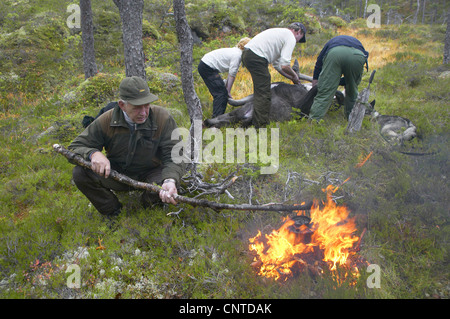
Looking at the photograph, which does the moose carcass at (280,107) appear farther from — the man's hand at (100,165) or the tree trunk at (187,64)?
the man's hand at (100,165)

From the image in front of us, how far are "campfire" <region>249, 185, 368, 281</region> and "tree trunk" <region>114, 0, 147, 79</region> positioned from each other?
5220mm

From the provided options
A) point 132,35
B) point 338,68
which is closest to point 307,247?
point 338,68

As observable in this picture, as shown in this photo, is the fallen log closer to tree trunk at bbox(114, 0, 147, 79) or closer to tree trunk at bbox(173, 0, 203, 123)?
tree trunk at bbox(173, 0, 203, 123)

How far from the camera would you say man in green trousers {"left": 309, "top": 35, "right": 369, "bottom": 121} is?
5.19 m

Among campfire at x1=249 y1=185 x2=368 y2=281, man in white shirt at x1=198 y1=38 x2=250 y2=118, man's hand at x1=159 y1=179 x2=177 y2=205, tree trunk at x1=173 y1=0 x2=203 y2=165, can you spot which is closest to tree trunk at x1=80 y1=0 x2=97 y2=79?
man in white shirt at x1=198 y1=38 x2=250 y2=118

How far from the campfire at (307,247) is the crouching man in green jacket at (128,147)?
1.18 metres

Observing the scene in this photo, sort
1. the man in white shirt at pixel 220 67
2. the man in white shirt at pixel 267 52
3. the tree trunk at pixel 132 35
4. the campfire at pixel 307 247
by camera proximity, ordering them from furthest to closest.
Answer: the tree trunk at pixel 132 35 < the man in white shirt at pixel 220 67 < the man in white shirt at pixel 267 52 < the campfire at pixel 307 247

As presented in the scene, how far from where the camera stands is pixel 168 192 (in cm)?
314

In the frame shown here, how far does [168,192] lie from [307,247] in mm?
1620

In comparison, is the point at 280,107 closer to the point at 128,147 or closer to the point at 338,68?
the point at 338,68

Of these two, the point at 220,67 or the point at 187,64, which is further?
the point at 220,67

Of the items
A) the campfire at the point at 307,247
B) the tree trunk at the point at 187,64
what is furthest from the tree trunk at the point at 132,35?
the campfire at the point at 307,247

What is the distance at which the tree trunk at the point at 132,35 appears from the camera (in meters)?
6.37
